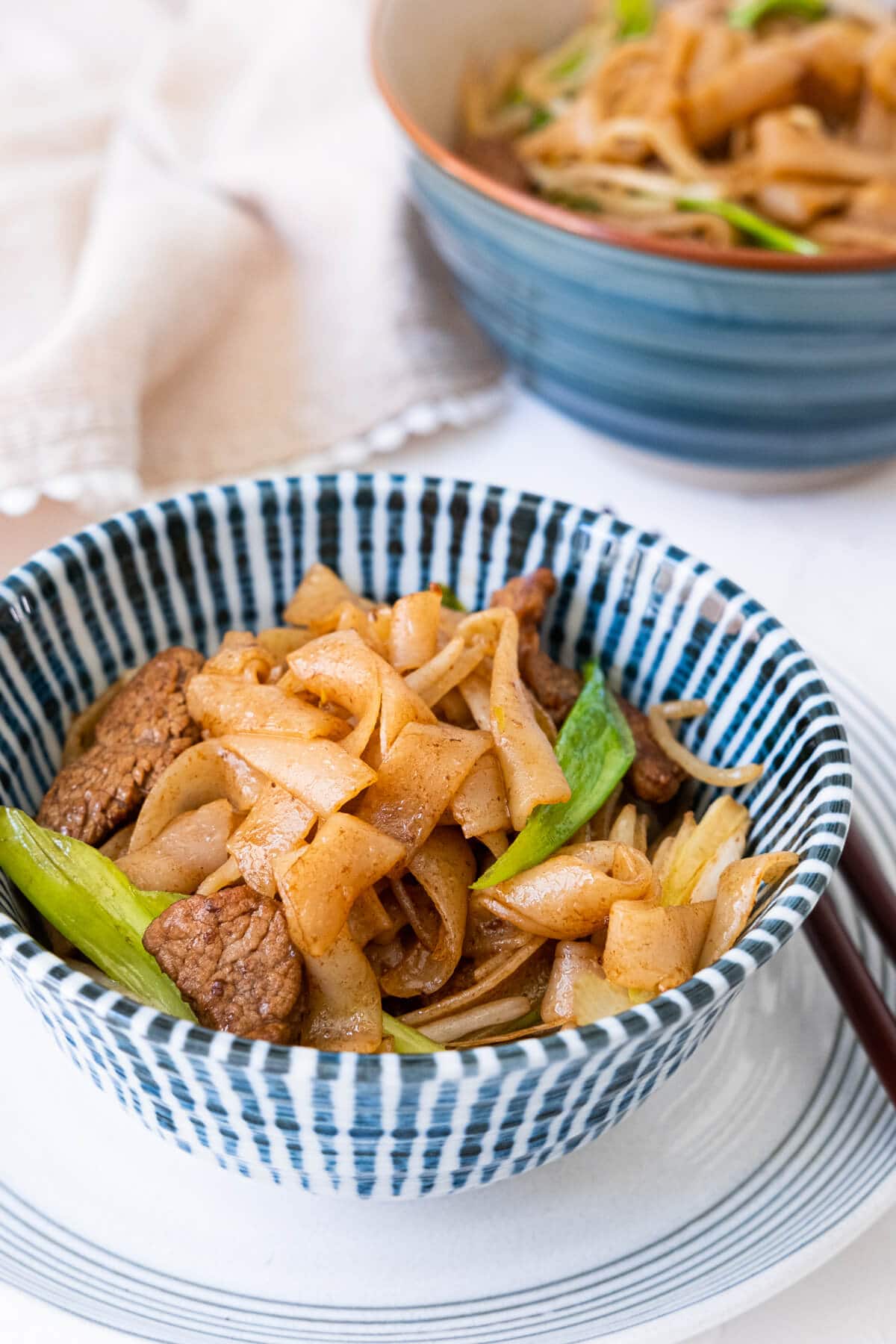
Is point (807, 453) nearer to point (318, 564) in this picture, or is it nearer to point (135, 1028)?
point (318, 564)

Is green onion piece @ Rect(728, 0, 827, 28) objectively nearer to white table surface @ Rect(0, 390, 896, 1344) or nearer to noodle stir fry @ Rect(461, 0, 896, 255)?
noodle stir fry @ Rect(461, 0, 896, 255)

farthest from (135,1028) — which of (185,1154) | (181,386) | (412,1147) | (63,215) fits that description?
(63,215)

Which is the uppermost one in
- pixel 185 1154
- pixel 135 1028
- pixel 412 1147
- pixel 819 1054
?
pixel 135 1028

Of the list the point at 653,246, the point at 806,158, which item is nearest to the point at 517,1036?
the point at 653,246

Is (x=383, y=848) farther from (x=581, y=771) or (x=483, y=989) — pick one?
(x=581, y=771)

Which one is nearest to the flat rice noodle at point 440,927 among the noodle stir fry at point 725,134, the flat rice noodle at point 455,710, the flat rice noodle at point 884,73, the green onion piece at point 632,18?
the flat rice noodle at point 455,710

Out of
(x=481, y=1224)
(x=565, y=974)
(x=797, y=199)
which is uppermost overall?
(x=797, y=199)
